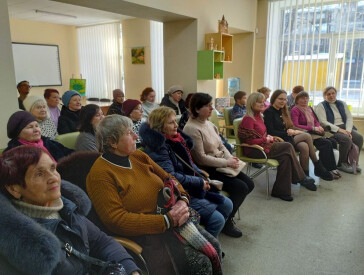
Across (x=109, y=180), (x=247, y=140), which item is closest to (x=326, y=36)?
(x=247, y=140)

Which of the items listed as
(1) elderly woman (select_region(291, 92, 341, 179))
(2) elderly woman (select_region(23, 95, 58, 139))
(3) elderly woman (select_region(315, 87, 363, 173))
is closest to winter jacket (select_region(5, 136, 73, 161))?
(2) elderly woman (select_region(23, 95, 58, 139))

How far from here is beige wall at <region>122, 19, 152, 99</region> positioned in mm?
7084

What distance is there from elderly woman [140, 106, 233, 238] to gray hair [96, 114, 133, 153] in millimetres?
389

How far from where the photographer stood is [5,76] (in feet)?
8.88

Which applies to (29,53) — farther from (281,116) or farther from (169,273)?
(169,273)

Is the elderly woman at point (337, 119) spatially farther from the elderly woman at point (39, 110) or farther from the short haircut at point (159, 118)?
the elderly woman at point (39, 110)

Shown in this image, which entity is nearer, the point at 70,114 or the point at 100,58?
the point at 70,114

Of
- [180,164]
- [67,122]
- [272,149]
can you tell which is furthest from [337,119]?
[67,122]

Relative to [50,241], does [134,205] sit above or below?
below

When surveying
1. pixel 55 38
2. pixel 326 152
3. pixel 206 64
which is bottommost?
pixel 326 152

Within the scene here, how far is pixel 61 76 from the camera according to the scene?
8.50 m

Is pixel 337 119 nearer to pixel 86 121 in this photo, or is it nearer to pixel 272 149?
pixel 272 149

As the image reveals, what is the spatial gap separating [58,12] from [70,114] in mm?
4442

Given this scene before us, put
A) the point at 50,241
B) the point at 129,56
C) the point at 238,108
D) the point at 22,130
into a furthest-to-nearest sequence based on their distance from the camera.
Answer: the point at 129,56 < the point at 238,108 < the point at 22,130 < the point at 50,241
